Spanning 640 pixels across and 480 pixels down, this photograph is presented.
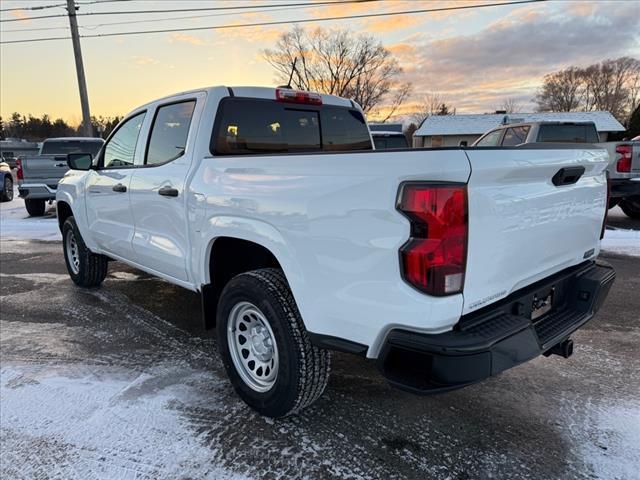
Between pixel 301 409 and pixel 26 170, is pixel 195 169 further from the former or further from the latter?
pixel 26 170

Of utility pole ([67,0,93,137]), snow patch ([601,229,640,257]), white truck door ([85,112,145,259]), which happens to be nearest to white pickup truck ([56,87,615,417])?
white truck door ([85,112,145,259])

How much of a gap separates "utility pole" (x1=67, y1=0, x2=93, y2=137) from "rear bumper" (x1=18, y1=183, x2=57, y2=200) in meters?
7.11

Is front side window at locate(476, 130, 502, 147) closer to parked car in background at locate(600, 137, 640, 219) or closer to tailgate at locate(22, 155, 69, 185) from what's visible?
parked car in background at locate(600, 137, 640, 219)

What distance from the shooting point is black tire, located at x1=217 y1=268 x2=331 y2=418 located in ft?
8.21

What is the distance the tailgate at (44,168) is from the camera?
11.0 m

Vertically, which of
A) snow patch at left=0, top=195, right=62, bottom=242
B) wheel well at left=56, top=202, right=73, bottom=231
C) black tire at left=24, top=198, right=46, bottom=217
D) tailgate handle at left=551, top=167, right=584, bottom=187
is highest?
tailgate handle at left=551, top=167, right=584, bottom=187

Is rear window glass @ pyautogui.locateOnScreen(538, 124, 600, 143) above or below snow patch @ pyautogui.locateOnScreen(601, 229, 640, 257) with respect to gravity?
above

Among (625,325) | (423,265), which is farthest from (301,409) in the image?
(625,325)

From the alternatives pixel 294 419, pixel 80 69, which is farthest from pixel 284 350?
pixel 80 69

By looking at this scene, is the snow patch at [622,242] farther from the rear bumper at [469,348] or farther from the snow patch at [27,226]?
the snow patch at [27,226]

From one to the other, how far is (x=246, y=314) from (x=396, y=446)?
3.85ft

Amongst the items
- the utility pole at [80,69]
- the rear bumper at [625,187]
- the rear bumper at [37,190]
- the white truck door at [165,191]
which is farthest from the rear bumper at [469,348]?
the utility pole at [80,69]

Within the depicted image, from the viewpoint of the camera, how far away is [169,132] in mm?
3660

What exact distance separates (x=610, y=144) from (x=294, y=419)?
9.04m
